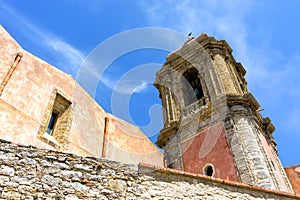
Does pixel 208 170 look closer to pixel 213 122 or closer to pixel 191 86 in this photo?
pixel 213 122

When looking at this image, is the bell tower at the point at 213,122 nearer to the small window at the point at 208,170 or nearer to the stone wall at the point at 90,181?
the small window at the point at 208,170

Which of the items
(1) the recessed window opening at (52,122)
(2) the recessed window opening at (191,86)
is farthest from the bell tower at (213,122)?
(1) the recessed window opening at (52,122)

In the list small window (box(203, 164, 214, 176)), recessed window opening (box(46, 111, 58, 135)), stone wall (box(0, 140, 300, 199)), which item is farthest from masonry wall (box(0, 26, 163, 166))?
stone wall (box(0, 140, 300, 199))

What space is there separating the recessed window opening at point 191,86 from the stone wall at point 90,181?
9.54m

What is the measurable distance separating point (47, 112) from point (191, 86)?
330 inches

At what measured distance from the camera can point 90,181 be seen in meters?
3.97

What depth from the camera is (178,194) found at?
14.0 ft

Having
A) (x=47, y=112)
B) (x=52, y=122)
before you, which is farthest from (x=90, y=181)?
(x=52, y=122)

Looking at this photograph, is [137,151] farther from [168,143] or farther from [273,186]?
[273,186]

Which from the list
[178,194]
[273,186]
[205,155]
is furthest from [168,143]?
[178,194]

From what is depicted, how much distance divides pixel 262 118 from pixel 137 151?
6332 mm

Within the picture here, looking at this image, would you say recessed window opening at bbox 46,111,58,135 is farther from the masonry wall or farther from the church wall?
the church wall

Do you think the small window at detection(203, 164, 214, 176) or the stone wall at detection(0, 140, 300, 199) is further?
the small window at detection(203, 164, 214, 176)

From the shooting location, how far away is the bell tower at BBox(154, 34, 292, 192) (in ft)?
30.5
